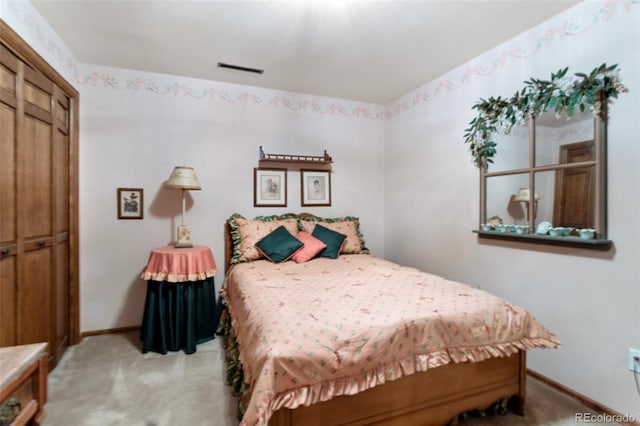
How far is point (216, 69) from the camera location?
2.84m

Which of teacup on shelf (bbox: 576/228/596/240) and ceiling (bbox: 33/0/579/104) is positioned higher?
ceiling (bbox: 33/0/579/104)

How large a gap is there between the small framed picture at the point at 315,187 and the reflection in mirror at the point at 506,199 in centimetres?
169

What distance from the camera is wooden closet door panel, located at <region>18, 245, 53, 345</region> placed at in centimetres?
185

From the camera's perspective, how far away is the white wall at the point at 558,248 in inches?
66.5

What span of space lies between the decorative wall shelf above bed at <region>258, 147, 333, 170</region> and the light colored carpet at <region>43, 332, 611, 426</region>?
1.87 metres

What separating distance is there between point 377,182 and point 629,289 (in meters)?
2.48

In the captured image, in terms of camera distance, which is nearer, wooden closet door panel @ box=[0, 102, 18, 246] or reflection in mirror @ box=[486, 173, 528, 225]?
wooden closet door panel @ box=[0, 102, 18, 246]

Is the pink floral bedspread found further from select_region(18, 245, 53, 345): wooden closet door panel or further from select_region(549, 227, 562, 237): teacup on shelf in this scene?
select_region(18, 245, 53, 345): wooden closet door panel

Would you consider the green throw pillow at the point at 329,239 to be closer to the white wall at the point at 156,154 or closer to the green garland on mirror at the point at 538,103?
the white wall at the point at 156,154

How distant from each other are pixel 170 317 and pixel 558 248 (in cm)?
288

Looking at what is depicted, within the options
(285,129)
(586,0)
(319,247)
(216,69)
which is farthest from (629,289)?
(216,69)

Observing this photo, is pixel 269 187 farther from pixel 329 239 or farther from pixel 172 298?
pixel 172 298

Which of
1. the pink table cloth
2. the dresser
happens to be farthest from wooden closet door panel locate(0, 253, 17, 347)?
the dresser

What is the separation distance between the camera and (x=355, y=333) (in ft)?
4.47
